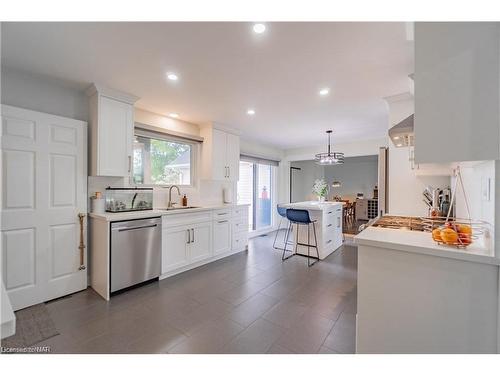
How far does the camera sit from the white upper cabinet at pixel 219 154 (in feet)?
13.1

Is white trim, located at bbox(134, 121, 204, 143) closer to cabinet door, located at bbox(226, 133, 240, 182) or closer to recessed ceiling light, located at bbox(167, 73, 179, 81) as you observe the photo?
cabinet door, located at bbox(226, 133, 240, 182)

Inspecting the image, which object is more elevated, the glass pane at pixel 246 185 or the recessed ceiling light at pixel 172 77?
the recessed ceiling light at pixel 172 77

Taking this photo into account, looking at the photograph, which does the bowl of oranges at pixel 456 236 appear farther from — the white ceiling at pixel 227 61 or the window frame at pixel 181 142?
the window frame at pixel 181 142

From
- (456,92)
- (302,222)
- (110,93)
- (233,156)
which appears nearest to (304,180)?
(233,156)

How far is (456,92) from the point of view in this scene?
1.10 meters

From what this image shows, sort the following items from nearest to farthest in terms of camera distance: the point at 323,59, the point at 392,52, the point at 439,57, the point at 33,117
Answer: the point at 439,57, the point at 392,52, the point at 323,59, the point at 33,117

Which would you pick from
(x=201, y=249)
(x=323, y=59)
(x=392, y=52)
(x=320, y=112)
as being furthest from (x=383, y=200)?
(x=201, y=249)

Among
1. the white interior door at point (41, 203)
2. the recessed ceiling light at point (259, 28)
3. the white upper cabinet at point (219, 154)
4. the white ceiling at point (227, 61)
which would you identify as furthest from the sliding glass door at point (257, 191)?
the recessed ceiling light at point (259, 28)

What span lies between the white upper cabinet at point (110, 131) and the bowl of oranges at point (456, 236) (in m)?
3.14

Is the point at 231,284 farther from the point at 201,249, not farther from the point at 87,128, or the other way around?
the point at 87,128

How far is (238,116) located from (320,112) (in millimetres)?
1293

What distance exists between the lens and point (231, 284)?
9.36 ft

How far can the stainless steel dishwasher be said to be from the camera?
2.52 m

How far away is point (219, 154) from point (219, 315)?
2.72 metres
